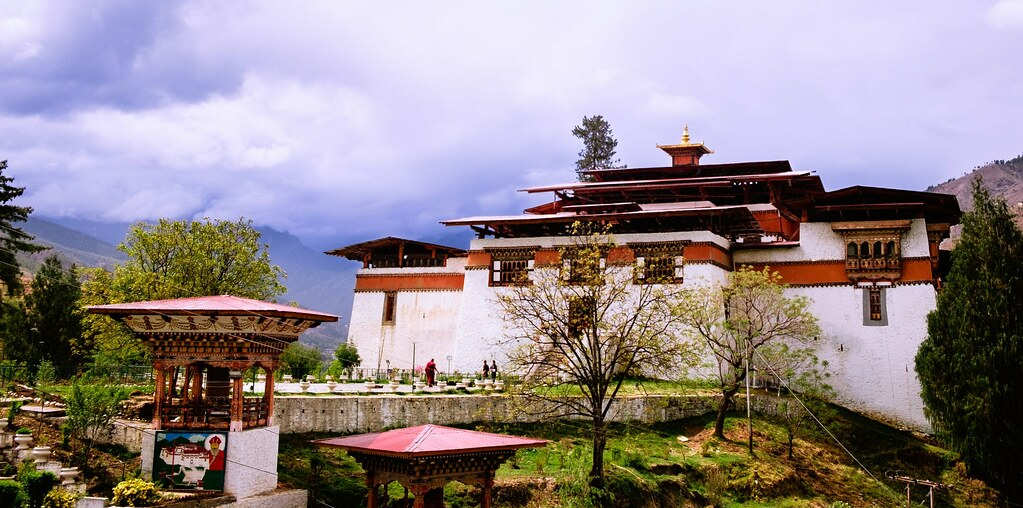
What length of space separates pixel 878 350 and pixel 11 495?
29291 millimetres

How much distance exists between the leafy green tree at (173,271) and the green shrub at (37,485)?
12.8 meters

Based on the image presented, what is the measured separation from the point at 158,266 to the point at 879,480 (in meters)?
27.8

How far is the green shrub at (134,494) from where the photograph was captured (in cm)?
1675

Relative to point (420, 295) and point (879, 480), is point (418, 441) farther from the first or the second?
point (420, 295)

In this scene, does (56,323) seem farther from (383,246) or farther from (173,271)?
(383,246)

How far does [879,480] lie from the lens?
86.1 feet

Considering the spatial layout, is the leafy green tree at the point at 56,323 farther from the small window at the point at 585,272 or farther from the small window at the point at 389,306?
the small window at the point at 585,272

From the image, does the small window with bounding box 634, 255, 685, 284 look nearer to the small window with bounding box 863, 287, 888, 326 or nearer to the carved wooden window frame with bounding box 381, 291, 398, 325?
the small window with bounding box 863, 287, 888, 326

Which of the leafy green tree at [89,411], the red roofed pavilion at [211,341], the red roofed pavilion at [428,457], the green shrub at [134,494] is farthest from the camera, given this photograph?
the leafy green tree at [89,411]

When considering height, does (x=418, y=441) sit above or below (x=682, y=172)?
below

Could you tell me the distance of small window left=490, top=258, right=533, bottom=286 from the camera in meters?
35.3

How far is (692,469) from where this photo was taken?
2400 cm

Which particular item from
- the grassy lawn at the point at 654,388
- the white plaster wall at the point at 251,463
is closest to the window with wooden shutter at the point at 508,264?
the grassy lawn at the point at 654,388

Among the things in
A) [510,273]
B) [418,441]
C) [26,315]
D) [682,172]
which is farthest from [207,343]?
[682,172]
